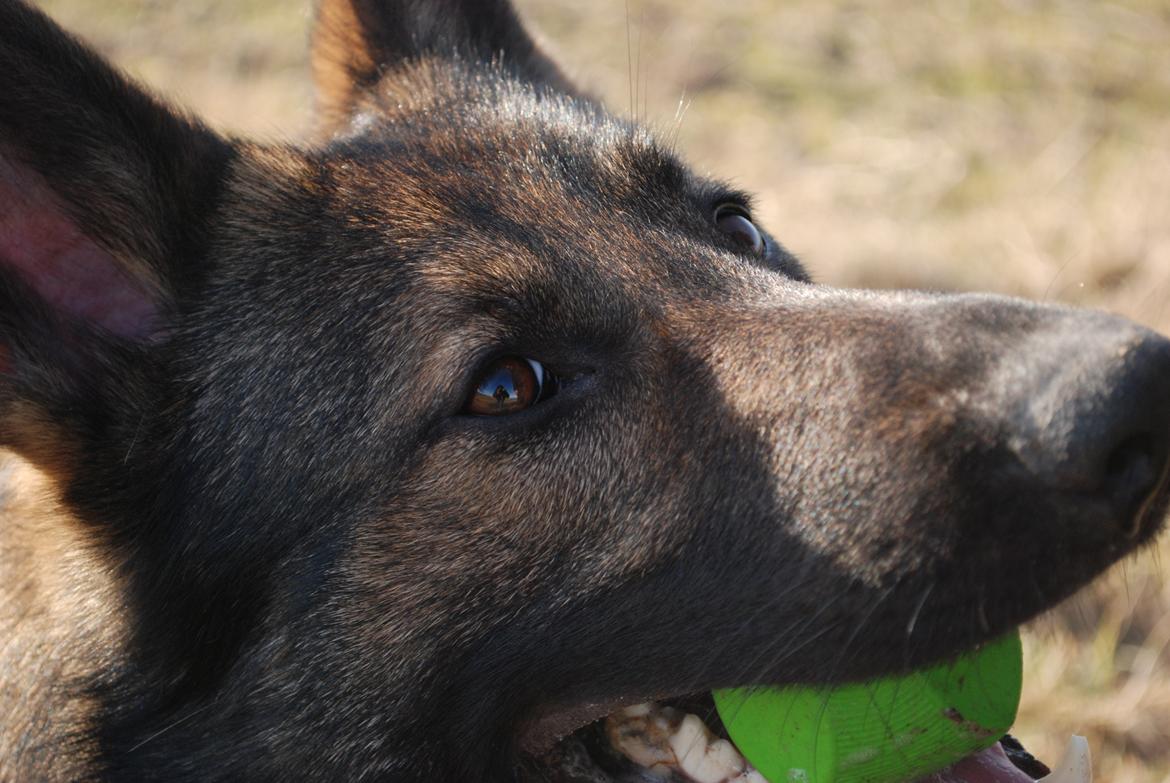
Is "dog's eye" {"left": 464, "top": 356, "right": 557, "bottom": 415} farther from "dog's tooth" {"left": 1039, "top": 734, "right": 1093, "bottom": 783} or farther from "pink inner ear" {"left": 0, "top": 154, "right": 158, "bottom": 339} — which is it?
"dog's tooth" {"left": 1039, "top": 734, "right": 1093, "bottom": 783}

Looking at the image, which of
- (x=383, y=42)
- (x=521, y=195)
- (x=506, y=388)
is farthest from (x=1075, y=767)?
(x=383, y=42)

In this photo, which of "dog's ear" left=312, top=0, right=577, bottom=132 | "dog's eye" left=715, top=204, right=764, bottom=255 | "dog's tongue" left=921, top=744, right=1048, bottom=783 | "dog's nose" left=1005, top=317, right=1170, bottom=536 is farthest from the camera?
"dog's ear" left=312, top=0, right=577, bottom=132

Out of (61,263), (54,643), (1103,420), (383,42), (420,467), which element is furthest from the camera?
(383,42)

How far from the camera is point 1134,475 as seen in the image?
2537 mm

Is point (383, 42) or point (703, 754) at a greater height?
point (383, 42)

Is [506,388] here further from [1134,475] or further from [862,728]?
[1134,475]

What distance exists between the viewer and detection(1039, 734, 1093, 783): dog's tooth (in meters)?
2.91

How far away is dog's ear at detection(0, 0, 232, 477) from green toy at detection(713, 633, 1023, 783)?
1.66m

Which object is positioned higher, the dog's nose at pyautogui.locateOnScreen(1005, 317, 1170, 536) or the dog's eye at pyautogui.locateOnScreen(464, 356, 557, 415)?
the dog's eye at pyautogui.locateOnScreen(464, 356, 557, 415)

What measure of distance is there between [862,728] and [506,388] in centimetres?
112

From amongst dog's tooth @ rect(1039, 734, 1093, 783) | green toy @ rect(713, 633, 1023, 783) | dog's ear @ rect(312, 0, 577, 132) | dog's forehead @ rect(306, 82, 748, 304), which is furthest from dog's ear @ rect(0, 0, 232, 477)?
dog's tooth @ rect(1039, 734, 1093, 783)

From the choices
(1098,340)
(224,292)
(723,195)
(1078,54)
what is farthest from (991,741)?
(1078,54)

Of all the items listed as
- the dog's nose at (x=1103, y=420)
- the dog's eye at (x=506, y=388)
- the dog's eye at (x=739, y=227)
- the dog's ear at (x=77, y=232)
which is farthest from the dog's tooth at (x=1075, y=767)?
the dog's ear at (x=77, y=232)

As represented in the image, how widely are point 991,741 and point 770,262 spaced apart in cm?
152
